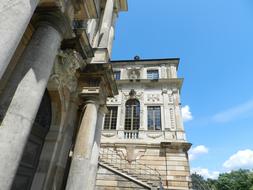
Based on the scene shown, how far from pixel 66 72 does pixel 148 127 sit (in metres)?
12.6

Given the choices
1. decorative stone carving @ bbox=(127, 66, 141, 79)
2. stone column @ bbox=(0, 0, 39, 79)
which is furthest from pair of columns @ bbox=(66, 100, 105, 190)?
decorative stone carving @ bbox=(127, 66, 141, 79)

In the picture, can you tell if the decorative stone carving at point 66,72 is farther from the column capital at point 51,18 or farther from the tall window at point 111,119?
the tall window at point 111,119

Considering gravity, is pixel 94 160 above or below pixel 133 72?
below

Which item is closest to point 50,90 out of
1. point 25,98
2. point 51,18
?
point 51,18

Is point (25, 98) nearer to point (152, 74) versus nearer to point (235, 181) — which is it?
point (152, 74)

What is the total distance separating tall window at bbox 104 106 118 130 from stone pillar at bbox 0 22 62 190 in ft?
47.1

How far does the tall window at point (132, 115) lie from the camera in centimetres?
1725

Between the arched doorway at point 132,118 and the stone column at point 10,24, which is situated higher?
the arched doorway at point 132,118

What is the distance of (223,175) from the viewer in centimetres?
4334

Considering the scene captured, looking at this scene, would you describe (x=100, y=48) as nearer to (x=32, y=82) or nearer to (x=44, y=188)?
(x=32, y=82)

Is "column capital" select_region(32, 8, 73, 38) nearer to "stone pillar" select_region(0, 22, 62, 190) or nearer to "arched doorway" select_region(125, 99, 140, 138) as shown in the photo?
"stone pillar" select_region(0, 22, 62, 190)

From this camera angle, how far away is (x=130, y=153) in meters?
15.2

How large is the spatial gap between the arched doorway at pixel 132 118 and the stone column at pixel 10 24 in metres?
14.8

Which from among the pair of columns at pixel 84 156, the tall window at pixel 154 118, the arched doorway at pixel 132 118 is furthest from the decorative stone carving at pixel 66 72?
the tall window at pixel 154 118
